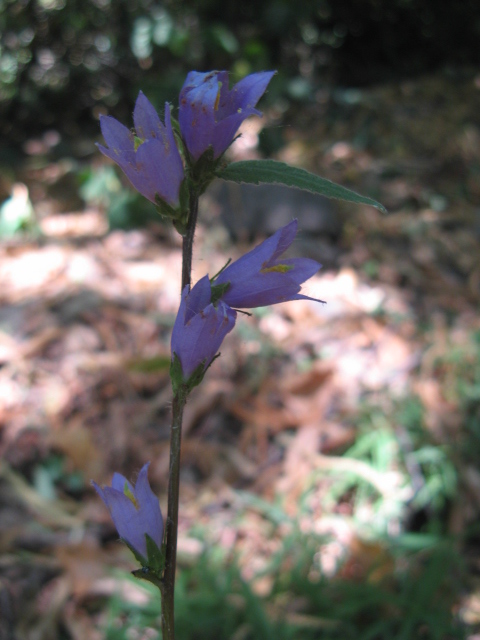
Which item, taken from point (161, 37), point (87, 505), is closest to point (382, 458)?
point (87, 505)

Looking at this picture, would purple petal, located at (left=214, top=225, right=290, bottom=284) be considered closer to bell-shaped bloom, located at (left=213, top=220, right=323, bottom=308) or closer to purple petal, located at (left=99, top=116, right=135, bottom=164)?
bell-shaped bloom, located at (left=213, top=220, right=323, bottom=308)

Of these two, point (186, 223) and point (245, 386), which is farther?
point (245, 386)

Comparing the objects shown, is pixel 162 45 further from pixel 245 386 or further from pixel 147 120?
pixel 147 120

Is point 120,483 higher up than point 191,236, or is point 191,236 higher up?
point 191,236

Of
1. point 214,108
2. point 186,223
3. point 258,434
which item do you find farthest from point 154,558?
point 258,434

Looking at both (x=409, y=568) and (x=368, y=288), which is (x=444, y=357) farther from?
(x=409, y=568)

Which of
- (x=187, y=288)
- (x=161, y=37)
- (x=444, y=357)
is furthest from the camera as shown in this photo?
(x=161, y=37)
